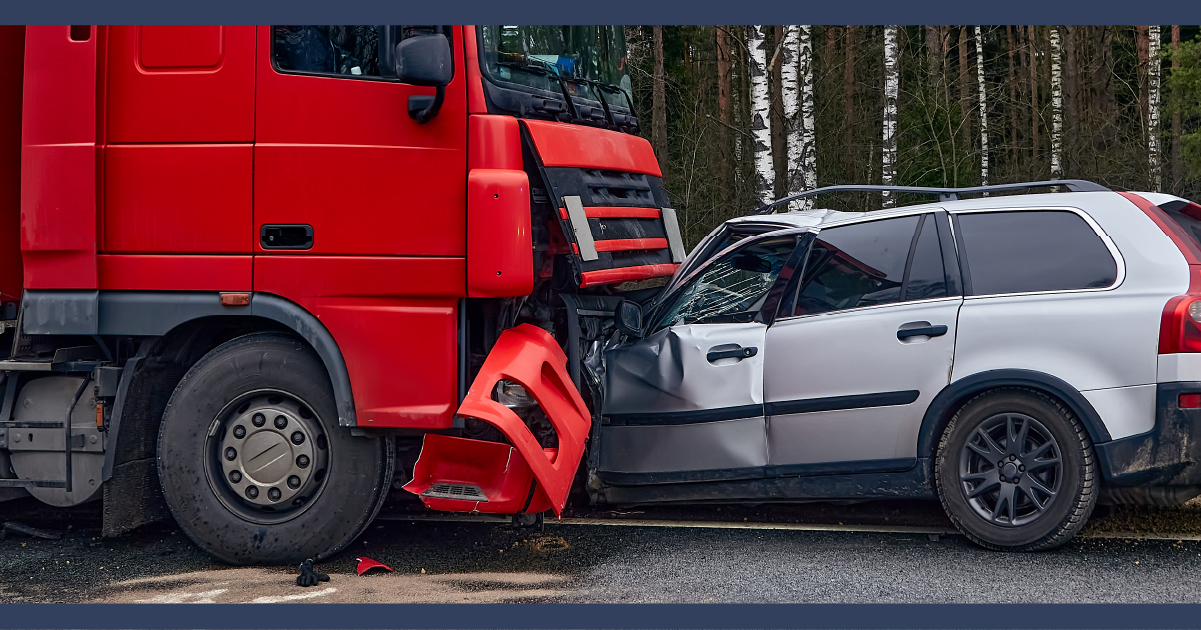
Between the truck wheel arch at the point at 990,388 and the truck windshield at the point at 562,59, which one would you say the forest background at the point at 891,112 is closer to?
the truck windshield at the point at 562,59

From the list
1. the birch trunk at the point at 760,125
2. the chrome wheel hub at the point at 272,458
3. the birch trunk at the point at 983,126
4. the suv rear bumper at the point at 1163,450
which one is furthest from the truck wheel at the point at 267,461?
the birch trunk at the point at 983,126

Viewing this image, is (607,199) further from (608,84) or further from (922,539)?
(922,539)

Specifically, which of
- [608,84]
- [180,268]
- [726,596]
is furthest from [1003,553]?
[180,268]

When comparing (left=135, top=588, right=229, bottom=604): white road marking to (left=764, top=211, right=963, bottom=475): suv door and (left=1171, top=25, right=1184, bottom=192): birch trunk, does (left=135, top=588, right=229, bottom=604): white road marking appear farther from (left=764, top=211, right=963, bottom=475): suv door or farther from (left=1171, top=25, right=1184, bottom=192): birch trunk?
(left=1171, top=25, right=1184, bottom=192): birch trunk

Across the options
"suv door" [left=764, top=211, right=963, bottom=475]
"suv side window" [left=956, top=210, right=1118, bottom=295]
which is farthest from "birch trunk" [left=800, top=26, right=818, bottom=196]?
"suv side window" [left=956, top=210, right=1118, bottom=295]

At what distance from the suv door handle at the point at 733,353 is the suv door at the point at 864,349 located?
0.28 feet

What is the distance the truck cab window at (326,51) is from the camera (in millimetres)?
4633

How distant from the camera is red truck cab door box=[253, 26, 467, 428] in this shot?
457 cm

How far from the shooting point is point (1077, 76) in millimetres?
20859

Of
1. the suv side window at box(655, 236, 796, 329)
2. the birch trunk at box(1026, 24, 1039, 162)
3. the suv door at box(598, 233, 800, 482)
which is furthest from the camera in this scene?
the birch trunk at box(1026, 24, 1039, 162)

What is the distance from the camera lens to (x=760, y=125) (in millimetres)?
11164

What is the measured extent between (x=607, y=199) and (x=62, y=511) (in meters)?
3.80

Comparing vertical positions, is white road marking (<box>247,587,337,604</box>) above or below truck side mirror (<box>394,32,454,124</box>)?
below

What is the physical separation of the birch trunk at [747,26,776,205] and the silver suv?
584 cm
